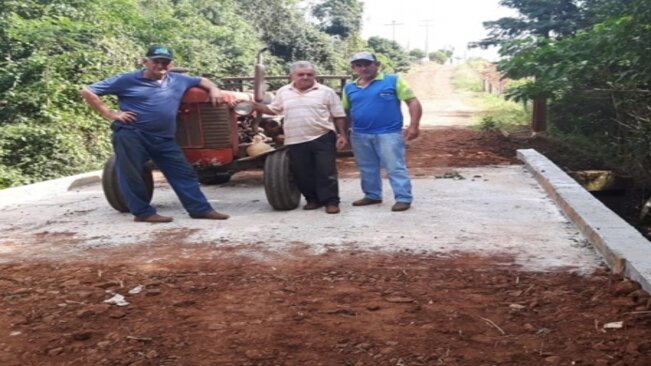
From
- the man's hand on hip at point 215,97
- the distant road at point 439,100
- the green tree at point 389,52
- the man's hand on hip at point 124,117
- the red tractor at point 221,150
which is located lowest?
the distant road at point 439,100

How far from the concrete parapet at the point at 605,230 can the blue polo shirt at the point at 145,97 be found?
3620mm

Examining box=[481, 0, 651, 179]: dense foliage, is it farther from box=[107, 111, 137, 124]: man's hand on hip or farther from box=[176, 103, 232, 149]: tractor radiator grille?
box=[107, 111, 137, 124]: man's hand on hip

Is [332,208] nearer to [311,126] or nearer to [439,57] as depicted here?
[311,126]

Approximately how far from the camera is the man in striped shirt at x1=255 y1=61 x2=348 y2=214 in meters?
6.18

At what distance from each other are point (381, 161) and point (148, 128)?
223cm

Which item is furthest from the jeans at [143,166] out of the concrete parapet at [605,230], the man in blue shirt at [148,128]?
the concrete parapet at [605,230]

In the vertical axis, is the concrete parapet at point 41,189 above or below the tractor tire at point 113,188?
below

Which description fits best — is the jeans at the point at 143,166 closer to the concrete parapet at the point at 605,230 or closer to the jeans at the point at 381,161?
the jeans at the point at 381,161

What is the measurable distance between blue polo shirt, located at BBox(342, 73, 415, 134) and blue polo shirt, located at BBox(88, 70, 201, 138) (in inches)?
68.9

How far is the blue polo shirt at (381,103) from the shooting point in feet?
20.4

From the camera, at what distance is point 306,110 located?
20.3 feet

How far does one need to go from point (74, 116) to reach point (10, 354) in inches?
365

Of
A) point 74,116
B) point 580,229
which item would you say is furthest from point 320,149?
point 74,116

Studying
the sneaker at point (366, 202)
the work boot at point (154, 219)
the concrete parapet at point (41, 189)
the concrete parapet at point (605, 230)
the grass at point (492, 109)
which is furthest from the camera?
the grass at point (492, 109)
